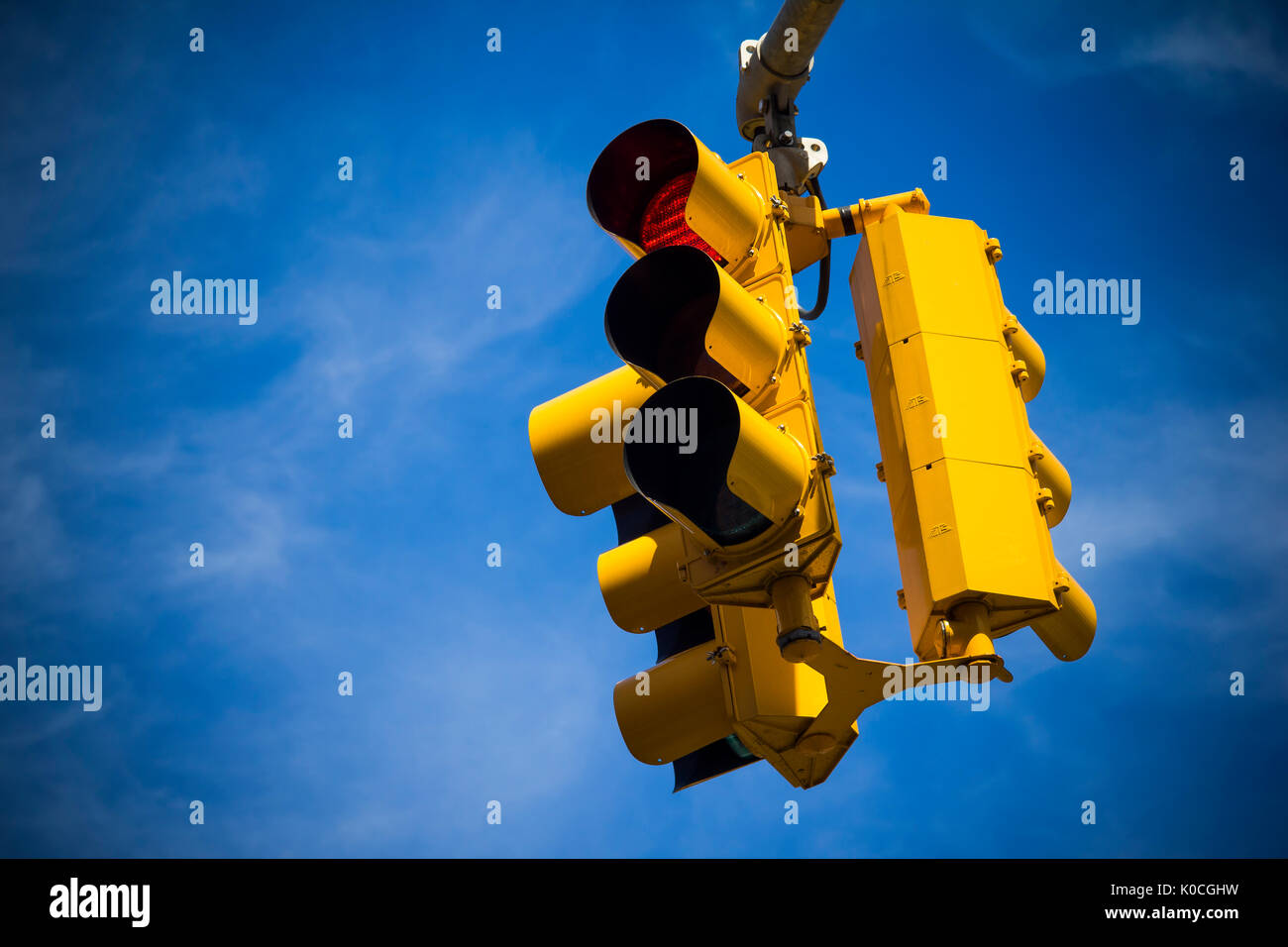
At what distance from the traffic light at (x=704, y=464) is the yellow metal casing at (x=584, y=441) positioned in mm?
10

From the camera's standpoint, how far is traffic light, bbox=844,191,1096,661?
23.6ft

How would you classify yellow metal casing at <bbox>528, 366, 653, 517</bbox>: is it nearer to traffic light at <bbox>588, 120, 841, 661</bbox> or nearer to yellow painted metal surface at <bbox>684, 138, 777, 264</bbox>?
traffic light at <bbox>588, 120, 841, 661</bbox>

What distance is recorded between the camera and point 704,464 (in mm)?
6629

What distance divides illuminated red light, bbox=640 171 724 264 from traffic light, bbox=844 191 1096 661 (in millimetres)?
1072

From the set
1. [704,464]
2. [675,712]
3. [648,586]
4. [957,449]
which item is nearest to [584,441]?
A: [648,586]

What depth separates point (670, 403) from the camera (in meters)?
6.50

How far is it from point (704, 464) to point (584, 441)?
1883 millimetres

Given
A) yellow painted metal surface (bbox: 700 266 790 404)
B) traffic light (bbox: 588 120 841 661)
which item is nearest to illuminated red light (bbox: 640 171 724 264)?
traffic light (bbox: 588 120 841 661)

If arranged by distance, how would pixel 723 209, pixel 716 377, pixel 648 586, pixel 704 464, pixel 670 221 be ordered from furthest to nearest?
pixel 648 586 < pixel 670 221 < pixel 723 209 < pixel 716 377 < pixel 704 464

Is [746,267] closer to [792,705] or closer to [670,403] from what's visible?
[670,403]

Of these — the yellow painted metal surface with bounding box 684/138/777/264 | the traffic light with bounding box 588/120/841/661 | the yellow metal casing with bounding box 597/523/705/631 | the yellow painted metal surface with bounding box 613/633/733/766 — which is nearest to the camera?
the traffic light with bounding box 588/120/841/661

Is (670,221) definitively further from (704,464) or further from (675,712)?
(675,712)

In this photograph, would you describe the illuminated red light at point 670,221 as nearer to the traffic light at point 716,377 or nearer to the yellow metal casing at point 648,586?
the traffic light at point 716,377
